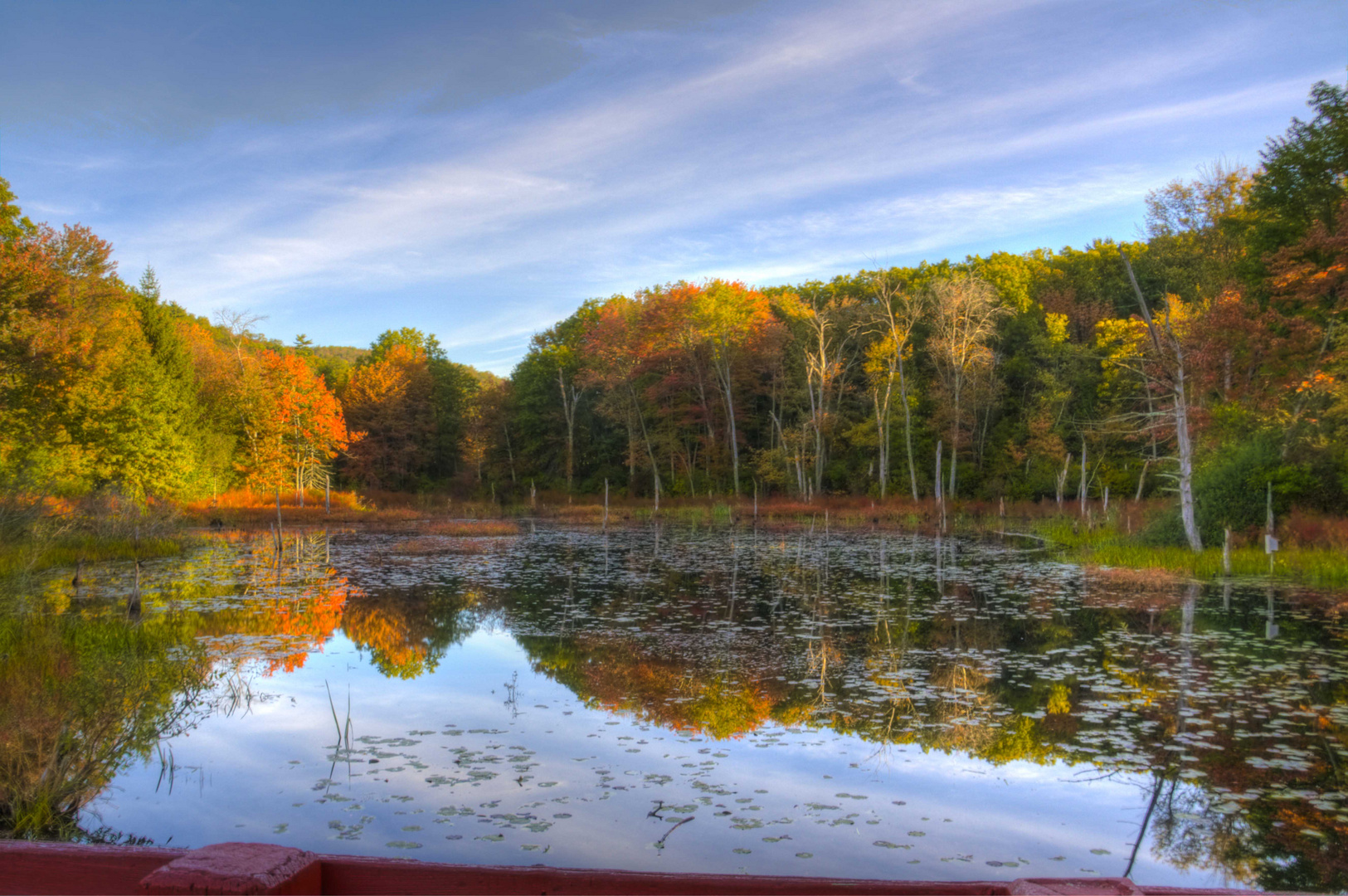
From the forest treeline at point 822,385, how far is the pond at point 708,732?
23.3 ft

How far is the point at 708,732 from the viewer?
821cm

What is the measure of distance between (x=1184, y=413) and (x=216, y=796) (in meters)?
21.3

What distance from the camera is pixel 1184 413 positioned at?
20656 millimetres

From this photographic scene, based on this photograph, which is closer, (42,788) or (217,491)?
(42,788)

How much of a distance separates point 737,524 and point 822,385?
10.6 metres

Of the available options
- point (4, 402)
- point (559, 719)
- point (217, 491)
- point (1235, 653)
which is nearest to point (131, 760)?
point (559, 719)

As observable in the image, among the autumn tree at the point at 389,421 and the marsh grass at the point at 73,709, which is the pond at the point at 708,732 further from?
the autumn tree at the point at 389,421

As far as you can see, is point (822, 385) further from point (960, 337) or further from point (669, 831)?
point (669, 831)

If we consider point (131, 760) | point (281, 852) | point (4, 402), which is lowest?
point (131, 760)

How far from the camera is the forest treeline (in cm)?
2089

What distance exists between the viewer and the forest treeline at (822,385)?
2089 centimetres

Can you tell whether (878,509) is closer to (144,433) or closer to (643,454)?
(643,454)

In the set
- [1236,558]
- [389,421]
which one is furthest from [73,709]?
[389,421]

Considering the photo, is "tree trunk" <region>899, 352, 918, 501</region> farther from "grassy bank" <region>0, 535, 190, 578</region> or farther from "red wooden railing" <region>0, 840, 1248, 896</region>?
"red wooden railing" <region>0, 840, 1248, 896</region>
